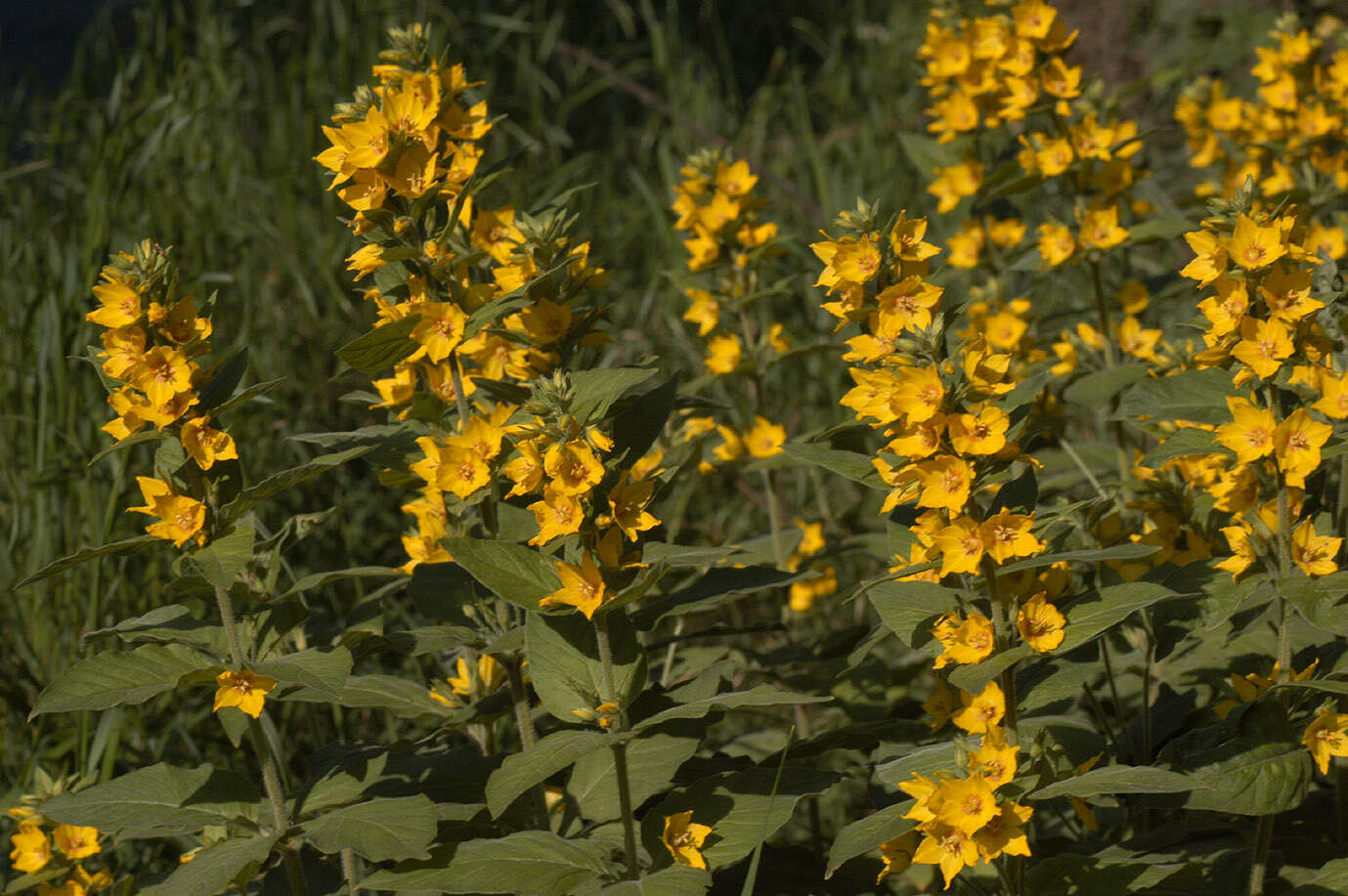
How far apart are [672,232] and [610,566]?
2.98m

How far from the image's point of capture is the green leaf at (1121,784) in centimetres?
175

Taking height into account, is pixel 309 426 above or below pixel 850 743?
above

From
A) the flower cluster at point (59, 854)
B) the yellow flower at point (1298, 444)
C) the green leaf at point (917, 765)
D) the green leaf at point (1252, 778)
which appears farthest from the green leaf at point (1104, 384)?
the flower cluster at point (59, 854)

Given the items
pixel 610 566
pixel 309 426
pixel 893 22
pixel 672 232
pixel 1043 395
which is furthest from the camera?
pixel 893 22

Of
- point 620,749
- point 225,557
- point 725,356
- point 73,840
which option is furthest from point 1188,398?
point 73,840

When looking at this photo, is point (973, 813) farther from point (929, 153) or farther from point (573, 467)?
point (929, 153)

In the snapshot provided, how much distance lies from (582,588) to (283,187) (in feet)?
10.8

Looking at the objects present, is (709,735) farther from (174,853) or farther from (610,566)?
(610,566)

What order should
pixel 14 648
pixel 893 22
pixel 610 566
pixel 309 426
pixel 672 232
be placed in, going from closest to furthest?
pixel 610 566
pixel 14 648
pixel 309 426
pixel 672 232
pixel 893 22

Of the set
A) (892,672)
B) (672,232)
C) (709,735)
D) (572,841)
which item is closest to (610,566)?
(572,841)

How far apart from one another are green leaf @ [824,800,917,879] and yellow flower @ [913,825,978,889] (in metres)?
0.04

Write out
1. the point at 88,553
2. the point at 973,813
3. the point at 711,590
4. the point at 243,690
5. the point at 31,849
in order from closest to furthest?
the point at 973,813 → the point at 88,553 → the point at 243,690 → the point at 711,590 → the point at 31,849

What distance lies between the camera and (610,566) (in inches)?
79.0

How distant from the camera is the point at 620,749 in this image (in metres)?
2.04
